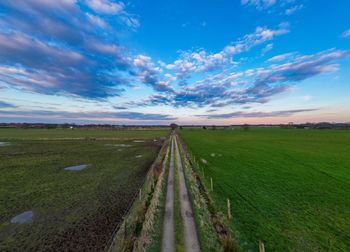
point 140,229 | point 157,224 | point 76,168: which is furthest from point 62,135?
point 157,224

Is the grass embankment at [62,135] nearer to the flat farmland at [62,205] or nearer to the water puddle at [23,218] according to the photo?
the flat farmland at [62,205]

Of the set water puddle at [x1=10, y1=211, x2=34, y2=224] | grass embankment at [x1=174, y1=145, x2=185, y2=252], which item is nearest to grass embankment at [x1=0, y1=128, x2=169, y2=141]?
water puddle at [x1=10, y1=211, x2=34, y2=224]

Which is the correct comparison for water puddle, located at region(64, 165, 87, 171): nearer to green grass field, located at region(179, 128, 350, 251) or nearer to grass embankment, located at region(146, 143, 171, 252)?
grass embankment, located at region(146, 143, 171, 252)

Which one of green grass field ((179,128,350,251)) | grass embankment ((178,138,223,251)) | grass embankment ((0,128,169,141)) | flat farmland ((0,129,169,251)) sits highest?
grass embankment ((0,128,169,141))

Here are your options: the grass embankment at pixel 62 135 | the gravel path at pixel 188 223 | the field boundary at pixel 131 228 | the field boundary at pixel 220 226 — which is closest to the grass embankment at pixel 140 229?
the field boundary at pixel 131 228

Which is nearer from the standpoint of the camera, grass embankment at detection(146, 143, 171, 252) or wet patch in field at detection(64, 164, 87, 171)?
grass embankment at detection(146, 143, 171, 252)

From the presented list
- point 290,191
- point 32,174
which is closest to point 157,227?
point 290,191

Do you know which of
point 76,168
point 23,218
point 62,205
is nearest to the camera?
point 23,218

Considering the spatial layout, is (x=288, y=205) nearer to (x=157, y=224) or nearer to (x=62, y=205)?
(x=157, y=224)
